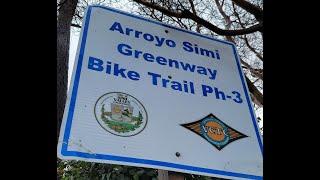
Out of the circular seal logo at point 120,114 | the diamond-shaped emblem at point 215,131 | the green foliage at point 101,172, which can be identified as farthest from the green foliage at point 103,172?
the circular seal logo at point 120,114

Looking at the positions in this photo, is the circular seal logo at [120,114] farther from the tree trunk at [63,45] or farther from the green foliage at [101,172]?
the green foliage at [101,172]

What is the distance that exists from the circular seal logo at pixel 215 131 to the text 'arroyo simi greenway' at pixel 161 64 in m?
0.15

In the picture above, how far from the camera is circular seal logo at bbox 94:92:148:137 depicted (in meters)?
1.42

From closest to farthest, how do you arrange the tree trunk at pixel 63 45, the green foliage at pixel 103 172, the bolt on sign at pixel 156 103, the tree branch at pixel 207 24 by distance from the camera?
the bolt on sign at pixel 156 103 → the tree branch at pixel 207 24 → the tree trunk at pixel 63 45 → the green foliage at pixel 103 172

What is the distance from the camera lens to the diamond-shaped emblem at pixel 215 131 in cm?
159

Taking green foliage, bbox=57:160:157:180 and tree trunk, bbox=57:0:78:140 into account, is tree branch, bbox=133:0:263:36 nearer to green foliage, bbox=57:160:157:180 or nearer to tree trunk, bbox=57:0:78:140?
tree trunk, bbox=57:0:78:140

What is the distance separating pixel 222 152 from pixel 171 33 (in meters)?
0.67

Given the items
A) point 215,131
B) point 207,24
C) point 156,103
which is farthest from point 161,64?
point 207,24

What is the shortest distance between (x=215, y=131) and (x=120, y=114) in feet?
1.28

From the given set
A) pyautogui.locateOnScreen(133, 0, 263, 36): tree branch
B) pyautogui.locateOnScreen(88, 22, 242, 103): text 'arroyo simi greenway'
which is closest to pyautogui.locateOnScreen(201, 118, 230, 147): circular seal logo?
pyautogui.locateOnScreen(88, 22, 242, 103): text 'arroyo simi greenway'

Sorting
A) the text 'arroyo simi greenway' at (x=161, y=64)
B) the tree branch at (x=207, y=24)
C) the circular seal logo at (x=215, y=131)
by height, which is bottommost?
the circular seal logo at (x=215, y=131)
